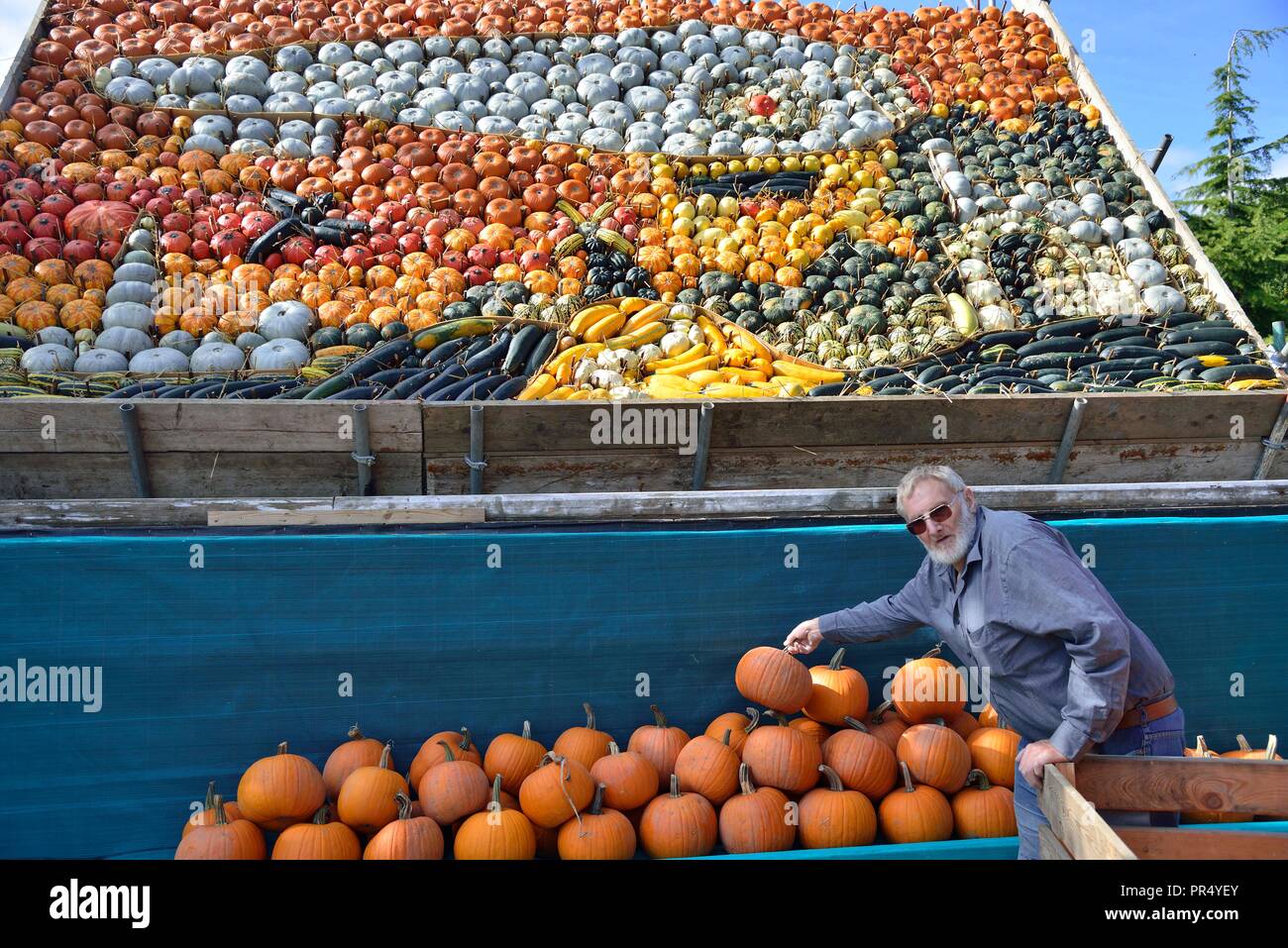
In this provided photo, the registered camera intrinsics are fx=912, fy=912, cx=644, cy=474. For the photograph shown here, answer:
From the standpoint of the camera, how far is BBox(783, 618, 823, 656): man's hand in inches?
128

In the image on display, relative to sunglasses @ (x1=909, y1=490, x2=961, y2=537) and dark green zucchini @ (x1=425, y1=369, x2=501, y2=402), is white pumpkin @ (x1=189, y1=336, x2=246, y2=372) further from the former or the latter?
sunglasses @ (x1=909, y1=490, x2=961, y2=537)

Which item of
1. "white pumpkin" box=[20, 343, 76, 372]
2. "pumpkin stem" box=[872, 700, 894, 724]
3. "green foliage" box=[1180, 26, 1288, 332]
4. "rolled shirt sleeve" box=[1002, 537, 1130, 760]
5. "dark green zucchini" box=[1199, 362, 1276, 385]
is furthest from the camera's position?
"green foliage" box=[1180, 26, 1288, 332]

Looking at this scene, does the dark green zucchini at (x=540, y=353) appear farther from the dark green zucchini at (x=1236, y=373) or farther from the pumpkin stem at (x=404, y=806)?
the dark green zucchini at (x=1236, y=373)

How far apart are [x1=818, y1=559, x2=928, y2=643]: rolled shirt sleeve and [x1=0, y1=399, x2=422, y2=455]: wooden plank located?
2.67 m

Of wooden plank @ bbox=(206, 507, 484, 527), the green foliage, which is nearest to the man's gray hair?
wooden plank @ bbox=(206, 507, 484, 527)

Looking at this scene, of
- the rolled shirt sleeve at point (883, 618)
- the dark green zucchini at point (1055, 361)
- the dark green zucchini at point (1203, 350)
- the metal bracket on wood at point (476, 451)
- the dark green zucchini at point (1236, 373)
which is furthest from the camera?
the dark green zucchini at point (1203, 350)

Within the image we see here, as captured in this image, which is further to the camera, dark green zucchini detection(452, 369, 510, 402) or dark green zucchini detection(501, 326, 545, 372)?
dark green zucchini detection(501, 326, 545, 372)

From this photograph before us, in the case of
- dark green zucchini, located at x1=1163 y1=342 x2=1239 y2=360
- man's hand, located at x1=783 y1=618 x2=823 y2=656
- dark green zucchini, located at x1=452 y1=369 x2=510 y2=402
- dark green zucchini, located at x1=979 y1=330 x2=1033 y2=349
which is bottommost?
man's hand, located at x1=783 y1=618 x2=823 y2=656

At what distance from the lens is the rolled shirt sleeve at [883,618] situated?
304 cm

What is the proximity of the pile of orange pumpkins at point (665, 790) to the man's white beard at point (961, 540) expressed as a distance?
83 centimetres

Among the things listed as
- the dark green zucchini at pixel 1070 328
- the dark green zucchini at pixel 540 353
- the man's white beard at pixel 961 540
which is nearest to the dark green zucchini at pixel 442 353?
the dark green zucchini at pixel 540 353

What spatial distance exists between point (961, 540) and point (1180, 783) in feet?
3.17

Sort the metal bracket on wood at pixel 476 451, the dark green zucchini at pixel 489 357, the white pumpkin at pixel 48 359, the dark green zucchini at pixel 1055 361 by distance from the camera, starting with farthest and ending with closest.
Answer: the dark green zucchini at pixel 1055 361 → the dark green zucchini at pixel 489 357 → the white pumpkin at pixel 48 359 → the metal bracket on wood at pixel 476 451
